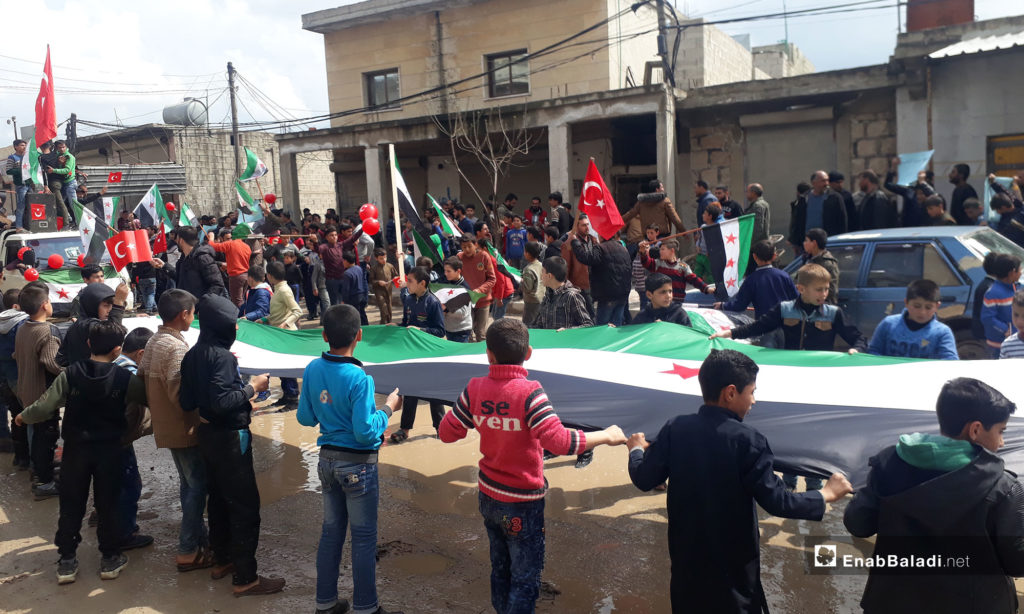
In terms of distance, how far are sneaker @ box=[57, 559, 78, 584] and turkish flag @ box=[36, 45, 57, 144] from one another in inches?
398

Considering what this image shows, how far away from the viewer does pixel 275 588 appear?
4582 mm

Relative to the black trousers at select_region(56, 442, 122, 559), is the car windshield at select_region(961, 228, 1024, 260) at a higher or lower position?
higher

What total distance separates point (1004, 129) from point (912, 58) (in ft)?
6.55

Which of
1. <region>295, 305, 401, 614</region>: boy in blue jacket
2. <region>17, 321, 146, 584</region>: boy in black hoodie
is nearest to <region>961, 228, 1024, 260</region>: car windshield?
<region>295, 305, 401, 614</region>: boy in blue jacket

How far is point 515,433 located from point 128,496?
3.32m

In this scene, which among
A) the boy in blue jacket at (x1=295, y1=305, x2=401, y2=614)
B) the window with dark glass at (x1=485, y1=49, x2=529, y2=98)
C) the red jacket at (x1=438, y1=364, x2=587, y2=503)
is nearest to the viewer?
the red jacket at (x1=438, y1=364, x2=587, y2=503)

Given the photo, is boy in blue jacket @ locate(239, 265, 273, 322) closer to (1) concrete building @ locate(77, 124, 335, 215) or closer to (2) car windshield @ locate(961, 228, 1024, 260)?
(2) car windshield @ locate(961, 228, 1024, 260)

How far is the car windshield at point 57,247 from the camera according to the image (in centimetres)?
1315

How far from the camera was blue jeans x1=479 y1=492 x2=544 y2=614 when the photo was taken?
356cm

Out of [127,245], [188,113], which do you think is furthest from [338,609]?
[188,113]

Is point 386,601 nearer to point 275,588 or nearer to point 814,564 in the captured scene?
point 275,588

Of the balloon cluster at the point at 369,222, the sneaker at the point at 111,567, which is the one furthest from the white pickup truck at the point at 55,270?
the sneaker at the point at 111,567

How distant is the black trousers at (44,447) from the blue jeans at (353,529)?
11.8 feet

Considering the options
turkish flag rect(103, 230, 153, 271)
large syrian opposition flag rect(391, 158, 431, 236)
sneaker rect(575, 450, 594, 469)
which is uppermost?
large syrian opposition flag rect(391, 158, 431, 236)
